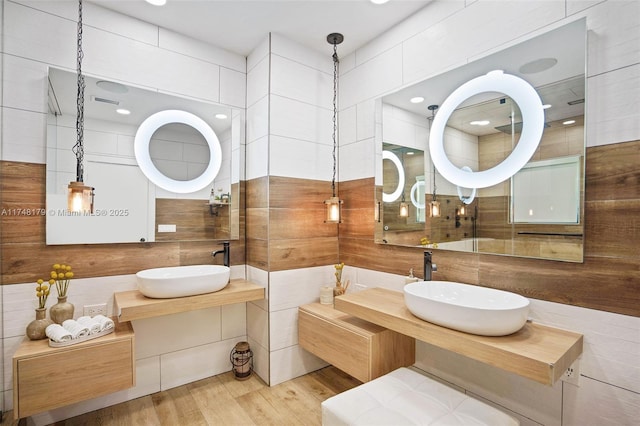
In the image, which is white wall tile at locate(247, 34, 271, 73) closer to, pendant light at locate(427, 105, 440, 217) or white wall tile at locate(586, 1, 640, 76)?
pendant light at locate(427, 105, 440, 217)

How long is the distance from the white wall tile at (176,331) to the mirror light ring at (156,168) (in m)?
1.00

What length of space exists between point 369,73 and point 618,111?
1.66 metres

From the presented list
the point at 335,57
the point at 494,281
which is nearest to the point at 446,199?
the point at 494,281

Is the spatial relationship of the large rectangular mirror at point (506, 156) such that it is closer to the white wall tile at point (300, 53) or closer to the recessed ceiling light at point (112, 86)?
the white wall tile at point (300, 53)

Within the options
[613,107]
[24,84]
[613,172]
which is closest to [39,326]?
[24,84]

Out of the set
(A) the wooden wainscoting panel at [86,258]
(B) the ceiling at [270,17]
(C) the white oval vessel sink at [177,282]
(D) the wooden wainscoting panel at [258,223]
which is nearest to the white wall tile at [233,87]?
(B) the ceiling at [270,17]

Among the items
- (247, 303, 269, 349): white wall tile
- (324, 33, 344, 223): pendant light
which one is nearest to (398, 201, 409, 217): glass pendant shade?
(324, 33, 344, 223): pendant light

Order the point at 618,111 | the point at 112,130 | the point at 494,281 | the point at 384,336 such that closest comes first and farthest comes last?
1. the point at 618,111
2. the point at 494,281
3. the point at 384,336
4. the point at 112,130

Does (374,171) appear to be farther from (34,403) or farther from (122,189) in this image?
(34,403)

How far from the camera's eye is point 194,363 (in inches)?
100

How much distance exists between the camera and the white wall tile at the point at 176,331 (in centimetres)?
233

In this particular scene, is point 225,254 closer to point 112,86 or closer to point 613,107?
point 112,86

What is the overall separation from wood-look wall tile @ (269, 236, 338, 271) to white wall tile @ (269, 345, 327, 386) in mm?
689

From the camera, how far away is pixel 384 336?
201cm
